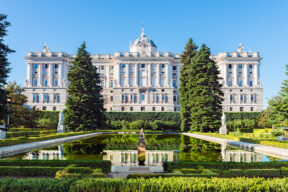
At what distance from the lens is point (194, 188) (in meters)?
5.31

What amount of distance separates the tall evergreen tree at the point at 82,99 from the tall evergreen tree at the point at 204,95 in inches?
563

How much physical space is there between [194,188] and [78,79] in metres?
31.3

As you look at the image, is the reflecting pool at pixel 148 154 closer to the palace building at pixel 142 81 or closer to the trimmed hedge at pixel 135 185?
the trimmed hedge at pixel 135 185

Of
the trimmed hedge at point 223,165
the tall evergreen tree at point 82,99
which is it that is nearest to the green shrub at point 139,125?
the tall evergreen tree at point 82,99

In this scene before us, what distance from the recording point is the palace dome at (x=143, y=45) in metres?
71.2

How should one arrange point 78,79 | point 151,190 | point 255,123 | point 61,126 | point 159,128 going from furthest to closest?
point 255,123, point 159,128, point 78,79, point 61,126, point 151,190

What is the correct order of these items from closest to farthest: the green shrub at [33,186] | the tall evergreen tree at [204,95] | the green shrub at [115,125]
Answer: the green shrub at [33,186]
the tall evergreen tree at [204,95]
the green shrub at [115,125]

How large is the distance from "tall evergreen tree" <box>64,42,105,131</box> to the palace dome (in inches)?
1447

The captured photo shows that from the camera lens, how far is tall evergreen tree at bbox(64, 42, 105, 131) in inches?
1276

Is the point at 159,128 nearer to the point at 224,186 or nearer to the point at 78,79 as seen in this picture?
the point at 78,79

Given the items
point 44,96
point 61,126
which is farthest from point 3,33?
point 44,96

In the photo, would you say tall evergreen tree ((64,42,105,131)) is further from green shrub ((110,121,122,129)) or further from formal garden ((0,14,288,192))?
green shrub ((110,121,122,129))

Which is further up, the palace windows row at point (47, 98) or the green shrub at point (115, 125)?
the palace windows row at point (47, 98)

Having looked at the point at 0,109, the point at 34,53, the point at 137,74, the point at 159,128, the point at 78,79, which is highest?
the point at 34,53
